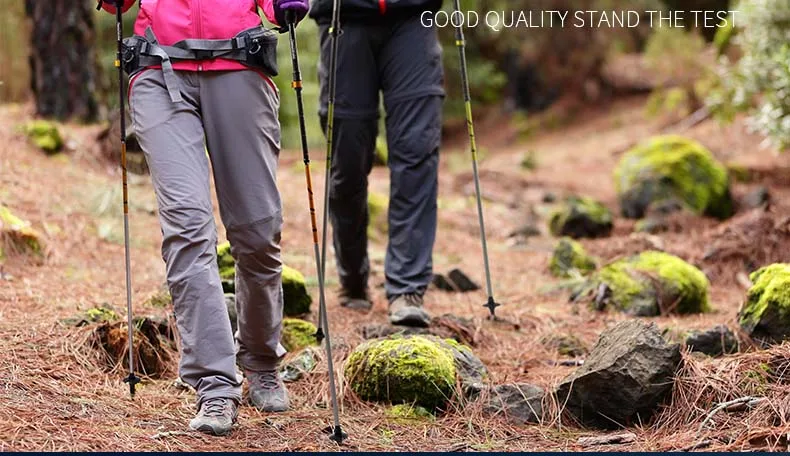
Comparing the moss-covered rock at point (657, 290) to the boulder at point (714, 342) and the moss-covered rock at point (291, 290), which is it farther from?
the moss-covered rock at point (291, 290)

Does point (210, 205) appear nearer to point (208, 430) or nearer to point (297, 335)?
point (208, 430)

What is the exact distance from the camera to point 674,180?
1069 centimetres

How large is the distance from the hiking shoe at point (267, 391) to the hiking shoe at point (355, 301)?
5.79 feet

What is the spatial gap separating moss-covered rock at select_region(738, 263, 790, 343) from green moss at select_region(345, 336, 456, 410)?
1558mm

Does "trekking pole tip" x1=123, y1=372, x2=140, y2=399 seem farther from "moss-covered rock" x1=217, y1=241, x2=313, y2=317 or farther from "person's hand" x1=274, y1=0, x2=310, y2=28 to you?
"person's hand" x1=274, y1=0, x2=310, y2=28

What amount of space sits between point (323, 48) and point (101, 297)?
6.38 feet

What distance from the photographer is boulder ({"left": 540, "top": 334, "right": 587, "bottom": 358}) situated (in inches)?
209

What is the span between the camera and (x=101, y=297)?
5625mm

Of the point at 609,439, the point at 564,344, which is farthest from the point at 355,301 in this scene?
the point at 609,439

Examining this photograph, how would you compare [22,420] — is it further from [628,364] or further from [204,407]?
[628,364]

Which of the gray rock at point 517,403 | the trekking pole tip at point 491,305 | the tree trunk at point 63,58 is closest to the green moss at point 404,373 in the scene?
the gray rock at point 517,403

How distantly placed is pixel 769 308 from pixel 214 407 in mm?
2675

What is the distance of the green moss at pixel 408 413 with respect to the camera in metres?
4.17

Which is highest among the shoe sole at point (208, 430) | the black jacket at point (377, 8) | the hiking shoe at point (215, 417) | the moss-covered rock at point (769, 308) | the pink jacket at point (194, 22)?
the black jacket at point (377, 8)
